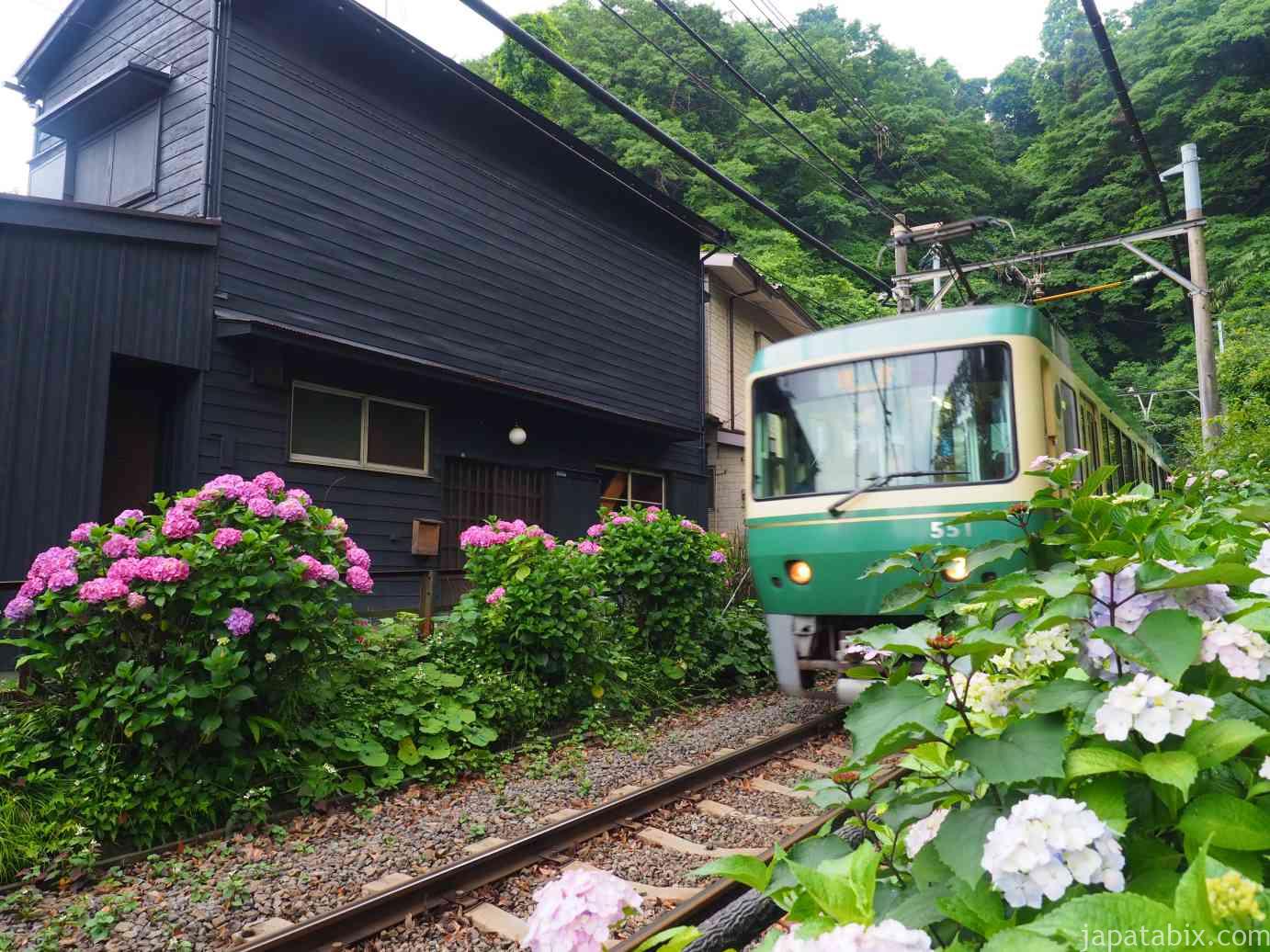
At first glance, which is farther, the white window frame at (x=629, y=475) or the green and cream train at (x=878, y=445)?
the white window frame at (x=629, y=475)

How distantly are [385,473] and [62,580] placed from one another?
5659 mm

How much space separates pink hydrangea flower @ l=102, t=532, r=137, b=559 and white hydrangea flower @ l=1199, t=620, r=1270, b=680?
4.82m

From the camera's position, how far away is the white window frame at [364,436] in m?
9.05

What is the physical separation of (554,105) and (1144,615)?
26749 millimetres

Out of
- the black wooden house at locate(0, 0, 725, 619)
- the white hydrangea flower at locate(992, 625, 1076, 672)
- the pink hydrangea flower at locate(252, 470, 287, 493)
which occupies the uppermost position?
the black wooden house at locate(0, 0, 725, 619)

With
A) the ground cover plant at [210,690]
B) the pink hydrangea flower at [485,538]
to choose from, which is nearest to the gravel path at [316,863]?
the ground cover plant at [210,690]

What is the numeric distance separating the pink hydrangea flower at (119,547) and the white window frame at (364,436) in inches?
181

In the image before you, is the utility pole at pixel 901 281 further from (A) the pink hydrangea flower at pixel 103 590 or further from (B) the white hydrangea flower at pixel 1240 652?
(B) the white hydrangea flower at pixel 1240 652

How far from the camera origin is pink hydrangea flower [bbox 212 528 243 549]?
4.47 m

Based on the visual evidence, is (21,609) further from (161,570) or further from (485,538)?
(485,538)

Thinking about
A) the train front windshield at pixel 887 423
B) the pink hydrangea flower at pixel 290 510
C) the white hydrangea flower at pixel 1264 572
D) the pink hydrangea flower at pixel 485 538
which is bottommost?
the white hydrangea flower at pixel 1264 572

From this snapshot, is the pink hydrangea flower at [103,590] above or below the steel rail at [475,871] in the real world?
above

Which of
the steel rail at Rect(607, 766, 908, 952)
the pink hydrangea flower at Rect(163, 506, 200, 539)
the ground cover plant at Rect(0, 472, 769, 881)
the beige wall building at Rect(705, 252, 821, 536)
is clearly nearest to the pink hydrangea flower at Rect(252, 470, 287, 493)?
the ground cover plant at Rect(0, 472, 769, 881)

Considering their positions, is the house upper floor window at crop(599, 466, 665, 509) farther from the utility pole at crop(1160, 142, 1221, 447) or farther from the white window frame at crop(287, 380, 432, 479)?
the utility pole at crop(1160, 142, 1221, 447)
